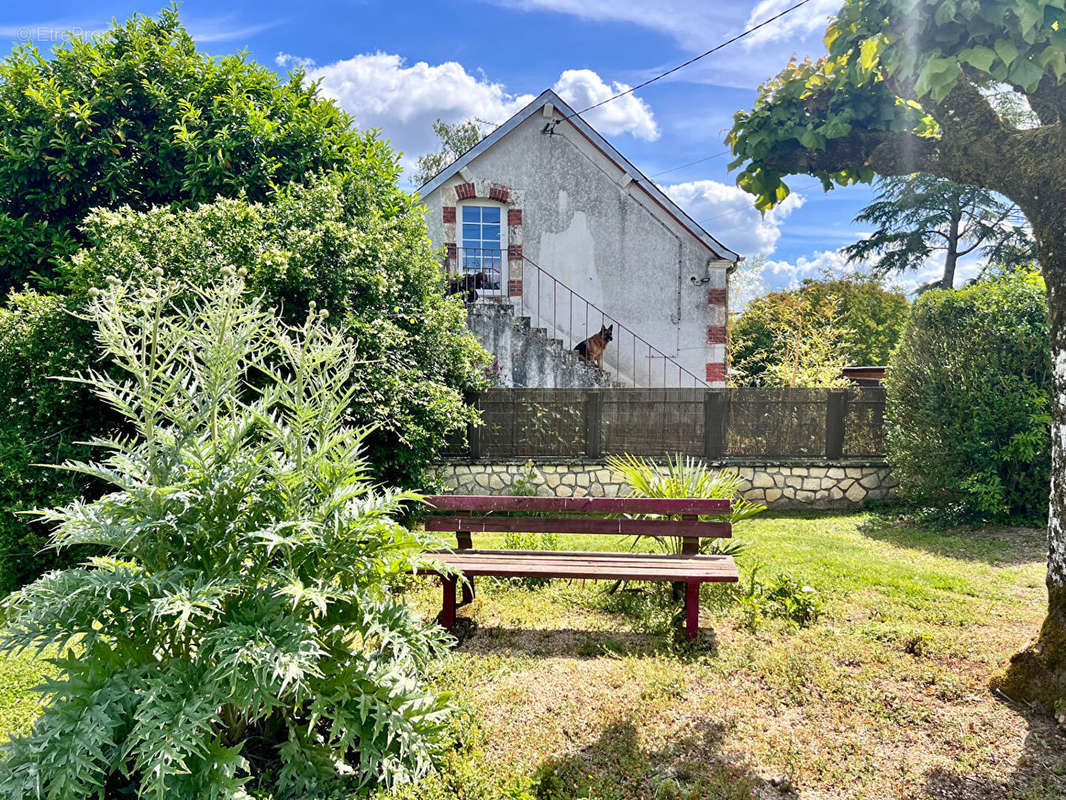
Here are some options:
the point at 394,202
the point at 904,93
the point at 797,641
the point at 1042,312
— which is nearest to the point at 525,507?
the point at 797,641

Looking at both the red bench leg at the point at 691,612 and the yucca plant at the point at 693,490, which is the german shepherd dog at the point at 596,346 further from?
the red bench leg at the point at 691,612

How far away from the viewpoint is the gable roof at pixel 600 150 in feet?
50.2

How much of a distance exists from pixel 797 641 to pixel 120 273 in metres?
6.58

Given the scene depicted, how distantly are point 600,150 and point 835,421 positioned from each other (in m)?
8.90

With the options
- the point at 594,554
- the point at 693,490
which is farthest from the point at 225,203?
the point at 693,490

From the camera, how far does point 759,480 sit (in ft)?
34.7

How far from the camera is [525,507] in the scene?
5699 millimetres

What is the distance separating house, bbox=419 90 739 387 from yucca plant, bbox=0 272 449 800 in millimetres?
12696

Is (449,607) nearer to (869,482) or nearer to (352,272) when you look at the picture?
(352,272)

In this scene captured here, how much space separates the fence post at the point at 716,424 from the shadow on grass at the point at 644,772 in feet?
24.3

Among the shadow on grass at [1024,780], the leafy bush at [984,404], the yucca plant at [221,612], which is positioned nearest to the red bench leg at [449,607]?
the yucca plant at [221,612]

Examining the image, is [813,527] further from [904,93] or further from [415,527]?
[904,93]

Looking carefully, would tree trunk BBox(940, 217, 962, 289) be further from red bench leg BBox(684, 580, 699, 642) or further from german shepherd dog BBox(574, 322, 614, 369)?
red bench leg BBox(684, 580, 699, 642)

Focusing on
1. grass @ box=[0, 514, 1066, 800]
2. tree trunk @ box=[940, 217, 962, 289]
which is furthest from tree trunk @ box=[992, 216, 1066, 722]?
tree trunk @ box=[940, 217, 962, 289]
